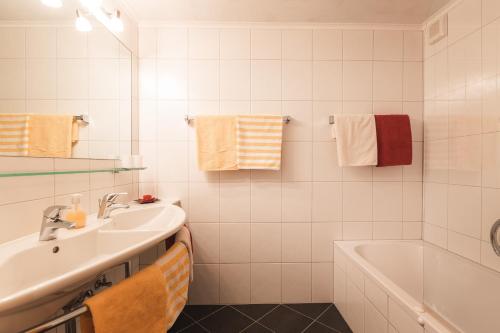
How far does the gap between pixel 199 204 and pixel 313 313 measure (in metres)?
1.13

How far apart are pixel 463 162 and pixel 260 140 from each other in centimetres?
130

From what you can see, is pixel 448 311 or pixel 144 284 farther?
pixel 448 311

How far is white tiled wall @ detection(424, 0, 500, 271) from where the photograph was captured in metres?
1.21

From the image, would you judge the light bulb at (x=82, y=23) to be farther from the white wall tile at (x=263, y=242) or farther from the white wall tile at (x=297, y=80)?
the white wall tile at (x=263, y=242)

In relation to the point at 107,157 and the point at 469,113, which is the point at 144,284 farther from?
the point at 469,113

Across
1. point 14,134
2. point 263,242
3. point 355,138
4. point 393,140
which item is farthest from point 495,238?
point 14,134

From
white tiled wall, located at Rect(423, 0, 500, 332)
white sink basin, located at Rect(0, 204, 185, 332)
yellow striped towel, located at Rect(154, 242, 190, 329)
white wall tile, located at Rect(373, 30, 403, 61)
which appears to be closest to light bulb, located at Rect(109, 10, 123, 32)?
white sink basin, located at Rect(0, 204, 185, 332)

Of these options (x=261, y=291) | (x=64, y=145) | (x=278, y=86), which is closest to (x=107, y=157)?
(x=64, y=145)

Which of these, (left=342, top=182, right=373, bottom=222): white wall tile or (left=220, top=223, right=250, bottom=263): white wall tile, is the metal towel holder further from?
(left=220, top=223, right=250, bottom=263): white wall tile

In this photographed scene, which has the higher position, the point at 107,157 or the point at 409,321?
the point at 107,157

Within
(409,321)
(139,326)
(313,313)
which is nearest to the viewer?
(139,326)

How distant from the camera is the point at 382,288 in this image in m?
1.06

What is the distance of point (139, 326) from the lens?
724 mm

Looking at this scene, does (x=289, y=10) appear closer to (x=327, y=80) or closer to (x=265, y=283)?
(x=327, y=80)
